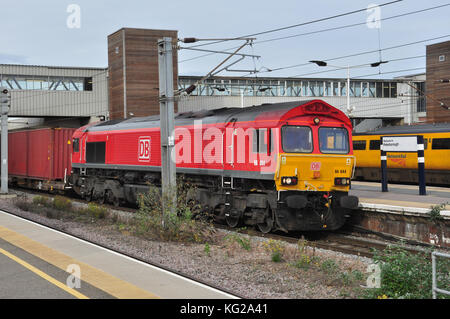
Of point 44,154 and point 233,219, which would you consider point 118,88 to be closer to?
point 44,154

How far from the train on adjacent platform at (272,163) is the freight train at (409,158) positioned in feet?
38.5

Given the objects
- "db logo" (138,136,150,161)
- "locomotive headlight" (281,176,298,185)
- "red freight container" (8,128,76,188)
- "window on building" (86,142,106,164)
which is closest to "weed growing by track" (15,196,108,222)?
"db logo" (138,136,150,161)

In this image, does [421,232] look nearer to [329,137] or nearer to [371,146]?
[329,137]

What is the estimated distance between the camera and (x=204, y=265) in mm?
10047

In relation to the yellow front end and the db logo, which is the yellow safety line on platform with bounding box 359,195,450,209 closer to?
the yellow front end

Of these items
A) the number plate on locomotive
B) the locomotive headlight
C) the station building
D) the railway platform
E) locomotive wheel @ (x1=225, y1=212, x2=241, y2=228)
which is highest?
the station building

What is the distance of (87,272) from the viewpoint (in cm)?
883

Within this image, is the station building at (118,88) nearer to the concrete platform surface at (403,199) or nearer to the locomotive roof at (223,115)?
the locomotive roof at (223,115)

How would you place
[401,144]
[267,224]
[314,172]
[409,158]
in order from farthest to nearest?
[409,158]
[401,144]
[267,224]
[314,172]

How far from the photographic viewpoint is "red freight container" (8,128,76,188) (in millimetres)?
26203

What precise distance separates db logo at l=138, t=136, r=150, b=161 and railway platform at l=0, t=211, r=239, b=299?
7024mm

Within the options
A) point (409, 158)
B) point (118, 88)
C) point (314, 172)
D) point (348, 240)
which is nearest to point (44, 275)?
point (314, 172)

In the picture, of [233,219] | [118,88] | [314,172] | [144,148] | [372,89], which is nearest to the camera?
[314,172]

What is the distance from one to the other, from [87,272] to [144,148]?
10297mm
